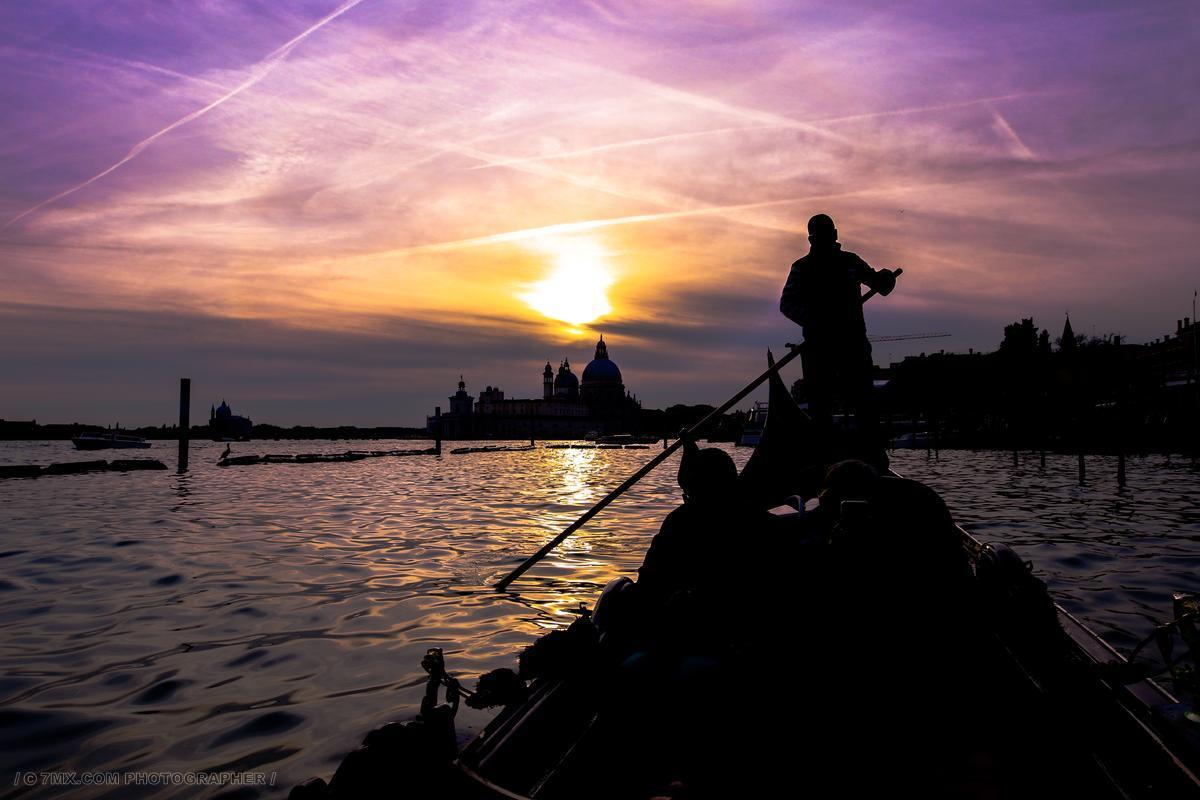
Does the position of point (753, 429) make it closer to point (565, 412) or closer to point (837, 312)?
point (565, 412)

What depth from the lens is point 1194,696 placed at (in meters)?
3.43

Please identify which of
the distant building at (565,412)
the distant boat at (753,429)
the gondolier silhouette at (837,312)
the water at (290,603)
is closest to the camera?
the water at (290,603)

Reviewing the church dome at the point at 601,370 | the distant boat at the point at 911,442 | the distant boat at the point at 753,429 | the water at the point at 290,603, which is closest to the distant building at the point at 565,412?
the church dome at the point at 601,370

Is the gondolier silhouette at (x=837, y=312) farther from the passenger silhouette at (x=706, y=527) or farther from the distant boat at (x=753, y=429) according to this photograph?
the distant boat at (x=753, y=429)

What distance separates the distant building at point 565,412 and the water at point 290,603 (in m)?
131

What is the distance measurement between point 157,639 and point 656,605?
4272mm

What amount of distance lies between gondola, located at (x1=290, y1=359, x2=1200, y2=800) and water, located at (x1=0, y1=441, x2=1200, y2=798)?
4.08ft

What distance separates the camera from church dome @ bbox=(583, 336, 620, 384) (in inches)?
5851

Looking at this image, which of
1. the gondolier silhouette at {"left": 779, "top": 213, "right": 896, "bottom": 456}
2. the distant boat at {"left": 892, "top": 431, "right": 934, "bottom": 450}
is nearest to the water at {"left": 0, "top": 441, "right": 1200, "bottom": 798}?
the gondolier silhouette at {"left": 779, "top": 213, "right": 896, "bottom": 456}

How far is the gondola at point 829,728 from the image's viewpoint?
2.62m

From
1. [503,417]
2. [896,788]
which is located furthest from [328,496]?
[503,417]

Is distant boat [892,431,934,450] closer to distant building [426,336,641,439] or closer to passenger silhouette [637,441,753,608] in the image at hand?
passenger silhouette [637,441,753,608]

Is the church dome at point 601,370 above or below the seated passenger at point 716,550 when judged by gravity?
above

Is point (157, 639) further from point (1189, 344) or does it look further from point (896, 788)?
point (1189, 344)
